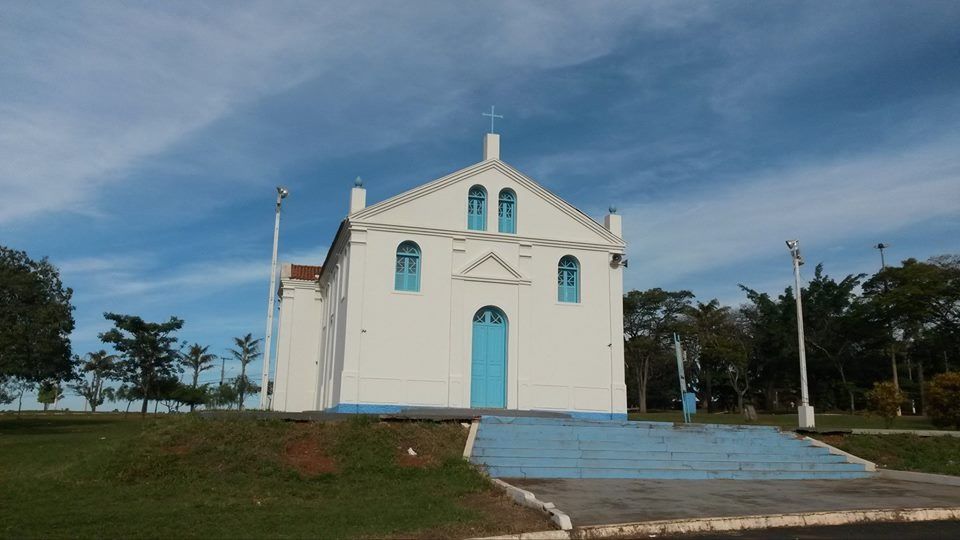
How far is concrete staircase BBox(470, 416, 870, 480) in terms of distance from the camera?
15.6 metres

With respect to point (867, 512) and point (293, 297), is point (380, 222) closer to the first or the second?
point (293, 297)

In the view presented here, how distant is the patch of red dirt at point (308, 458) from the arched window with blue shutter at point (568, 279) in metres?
11.2

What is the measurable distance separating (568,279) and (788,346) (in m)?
34.0

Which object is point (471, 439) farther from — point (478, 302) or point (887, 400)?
point (887, 400)

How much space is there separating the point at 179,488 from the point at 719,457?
11310mm

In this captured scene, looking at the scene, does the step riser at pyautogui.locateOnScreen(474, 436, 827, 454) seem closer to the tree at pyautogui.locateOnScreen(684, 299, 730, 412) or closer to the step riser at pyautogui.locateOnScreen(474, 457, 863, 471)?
the step riser at pyautogui.locateOnScreen(474, 457, 863, 471)

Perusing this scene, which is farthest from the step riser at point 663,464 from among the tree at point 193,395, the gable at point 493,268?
the tree at point 193,395

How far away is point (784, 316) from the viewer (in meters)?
55.0

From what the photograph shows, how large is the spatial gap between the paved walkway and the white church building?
26.7 ft

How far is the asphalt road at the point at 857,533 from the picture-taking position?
10031 mm

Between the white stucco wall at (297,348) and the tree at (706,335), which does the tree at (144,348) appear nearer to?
the white stucco wall at (297,348)

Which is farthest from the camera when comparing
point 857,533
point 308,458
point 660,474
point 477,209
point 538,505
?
point 477,209

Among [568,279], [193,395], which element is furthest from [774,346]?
[193,395]

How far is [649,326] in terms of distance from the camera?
58.1 meters
